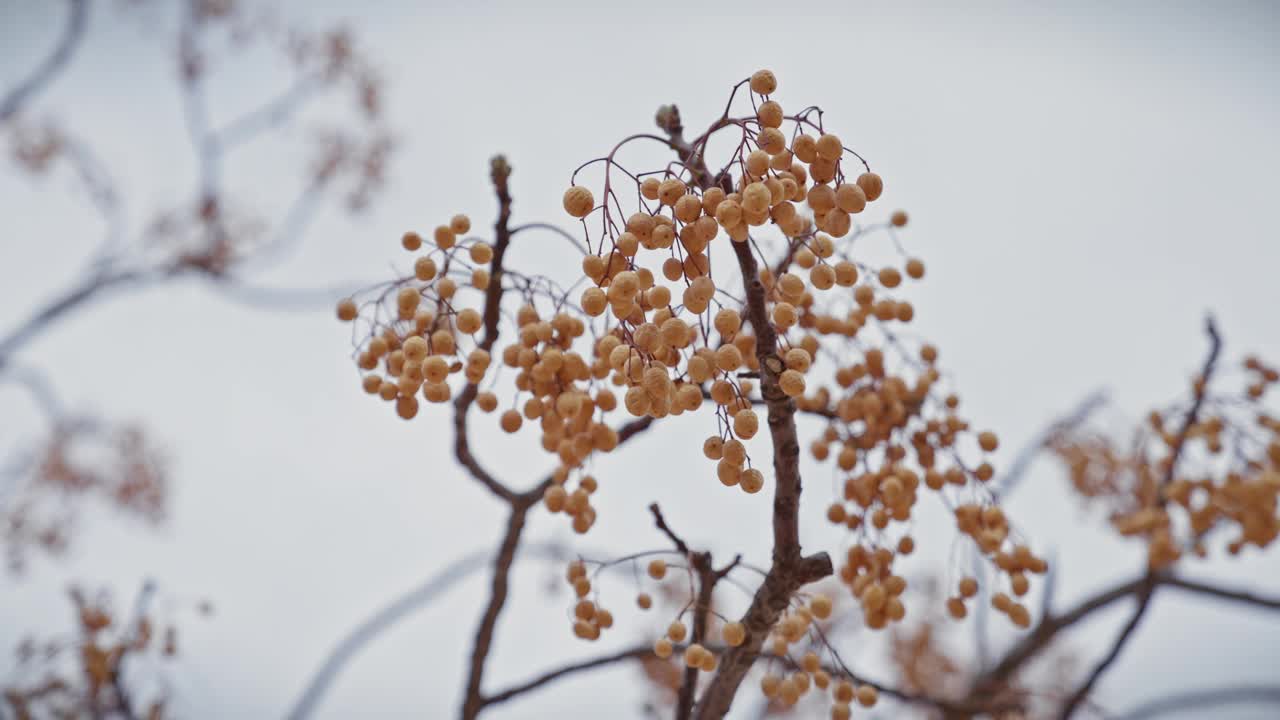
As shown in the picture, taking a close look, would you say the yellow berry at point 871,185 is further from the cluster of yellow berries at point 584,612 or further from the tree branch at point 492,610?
the tree branch at point 492,610

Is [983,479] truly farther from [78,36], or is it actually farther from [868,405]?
[78,36]

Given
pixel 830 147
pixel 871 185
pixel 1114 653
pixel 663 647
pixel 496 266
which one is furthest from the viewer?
pixel 1114 653

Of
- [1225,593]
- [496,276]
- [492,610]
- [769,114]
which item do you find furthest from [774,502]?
[1225,593]

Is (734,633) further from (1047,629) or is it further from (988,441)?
(1047,629)

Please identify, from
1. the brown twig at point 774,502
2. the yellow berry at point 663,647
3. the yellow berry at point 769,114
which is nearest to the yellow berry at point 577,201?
the brown twig at point 774,502

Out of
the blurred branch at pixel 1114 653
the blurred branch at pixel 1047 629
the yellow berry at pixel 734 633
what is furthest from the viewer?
the blurred branch at pixel 1047 629

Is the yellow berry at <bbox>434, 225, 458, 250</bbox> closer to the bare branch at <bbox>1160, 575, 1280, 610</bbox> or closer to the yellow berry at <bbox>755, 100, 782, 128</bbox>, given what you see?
the yellow berry at <bbox>755, 100, 782, 128</bbox>

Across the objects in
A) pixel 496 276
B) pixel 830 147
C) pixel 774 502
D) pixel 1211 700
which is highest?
pixel 830 147

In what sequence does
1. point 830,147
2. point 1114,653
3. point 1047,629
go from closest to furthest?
point 830,147, point 1114,653, point 1047,629

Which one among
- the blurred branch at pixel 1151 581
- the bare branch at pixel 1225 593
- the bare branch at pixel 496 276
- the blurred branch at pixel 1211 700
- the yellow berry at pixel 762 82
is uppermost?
the yellow berry at pixel 762 82

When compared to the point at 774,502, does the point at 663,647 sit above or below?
below

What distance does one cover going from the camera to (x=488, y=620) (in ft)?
6.82

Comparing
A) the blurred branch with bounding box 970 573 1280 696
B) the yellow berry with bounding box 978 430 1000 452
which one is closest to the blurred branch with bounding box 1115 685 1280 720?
the blurred branch with bounding box 970 573 1280 696

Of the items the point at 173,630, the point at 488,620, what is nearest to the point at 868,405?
the point at 488,620
